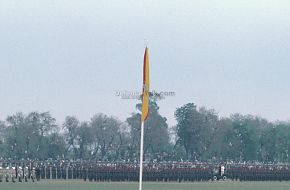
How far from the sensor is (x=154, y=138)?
451 ft

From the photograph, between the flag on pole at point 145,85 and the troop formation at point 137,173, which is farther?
the troop formation at point 137,173

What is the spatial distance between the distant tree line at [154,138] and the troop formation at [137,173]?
44306mm

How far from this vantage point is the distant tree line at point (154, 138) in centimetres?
12788

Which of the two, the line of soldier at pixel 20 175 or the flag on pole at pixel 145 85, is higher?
the flag on pole at pixel 145 85

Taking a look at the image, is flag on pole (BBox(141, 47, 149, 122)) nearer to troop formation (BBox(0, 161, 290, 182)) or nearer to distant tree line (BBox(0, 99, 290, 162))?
troop formation (BBox(0, 161, 290, 182))

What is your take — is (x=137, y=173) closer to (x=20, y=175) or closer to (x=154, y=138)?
(x=20, y=175)

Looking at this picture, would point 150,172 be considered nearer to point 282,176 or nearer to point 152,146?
point 282,176

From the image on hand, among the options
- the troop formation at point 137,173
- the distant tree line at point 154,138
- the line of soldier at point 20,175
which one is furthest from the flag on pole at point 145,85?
the distant tree line at point 154,138

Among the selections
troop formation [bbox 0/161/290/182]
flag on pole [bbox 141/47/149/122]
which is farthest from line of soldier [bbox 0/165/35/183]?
flag on pole [bbox 141/47/149/122]

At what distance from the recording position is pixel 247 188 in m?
63.7

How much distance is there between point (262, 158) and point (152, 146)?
13843 millimetres

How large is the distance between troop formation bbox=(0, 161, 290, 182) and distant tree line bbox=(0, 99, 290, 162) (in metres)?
44.3

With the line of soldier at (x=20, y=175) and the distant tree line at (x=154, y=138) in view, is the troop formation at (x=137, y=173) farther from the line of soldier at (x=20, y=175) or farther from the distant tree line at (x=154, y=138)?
the distant tree line at (x=154, y=138)

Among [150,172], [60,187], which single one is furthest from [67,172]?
[60,187]
